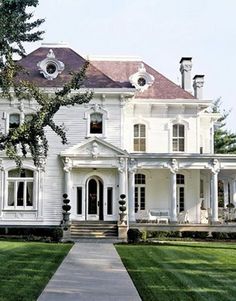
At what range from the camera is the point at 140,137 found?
31078 mm

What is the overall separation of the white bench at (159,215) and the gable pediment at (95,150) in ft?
12.9

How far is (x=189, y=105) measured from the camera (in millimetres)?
31188

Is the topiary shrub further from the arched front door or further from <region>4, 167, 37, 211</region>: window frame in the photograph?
<region>4, 167, 37, 211</region>: window frame

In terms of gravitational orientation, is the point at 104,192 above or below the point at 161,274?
above

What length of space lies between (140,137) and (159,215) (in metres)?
4.61

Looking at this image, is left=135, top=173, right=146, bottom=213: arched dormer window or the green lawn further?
left=135, top=173, right=146, bottom=213: arched dormer window

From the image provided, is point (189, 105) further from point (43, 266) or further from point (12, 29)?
point (43, 266)

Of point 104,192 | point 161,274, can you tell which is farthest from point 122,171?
point 161,274

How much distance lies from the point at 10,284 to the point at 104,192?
1866cm

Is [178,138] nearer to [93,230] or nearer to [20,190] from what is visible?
[93,230]

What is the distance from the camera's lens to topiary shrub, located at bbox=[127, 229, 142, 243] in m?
24.5

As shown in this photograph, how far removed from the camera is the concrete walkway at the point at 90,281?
9266mm

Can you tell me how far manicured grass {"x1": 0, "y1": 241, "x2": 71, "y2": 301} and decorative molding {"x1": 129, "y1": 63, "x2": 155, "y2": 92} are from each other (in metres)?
15.0

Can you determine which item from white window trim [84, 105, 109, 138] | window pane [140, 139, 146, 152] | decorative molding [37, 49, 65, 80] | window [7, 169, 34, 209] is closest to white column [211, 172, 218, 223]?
window pane [140, 139, 146, 152]
